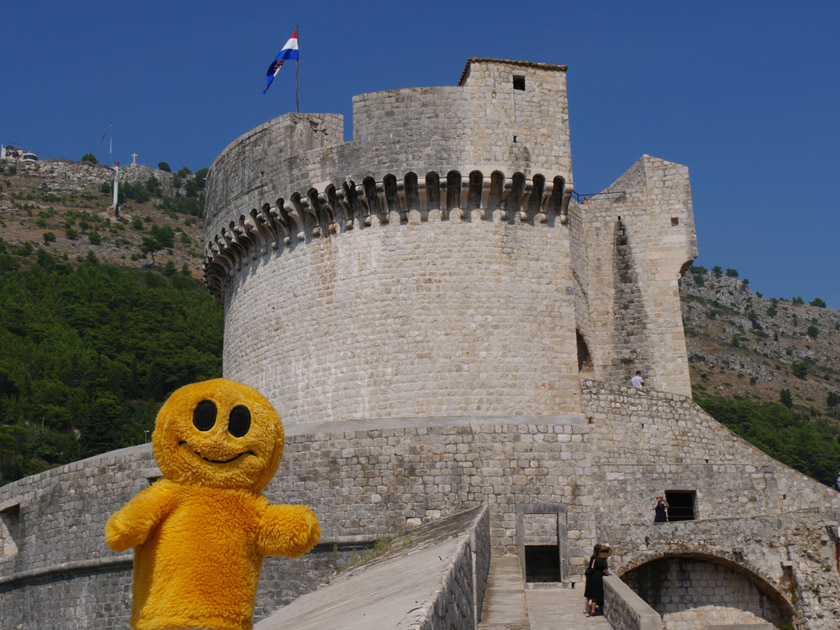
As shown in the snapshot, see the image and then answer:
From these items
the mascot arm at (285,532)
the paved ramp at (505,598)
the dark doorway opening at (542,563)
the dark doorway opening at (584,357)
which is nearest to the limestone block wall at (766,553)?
the dark doorway opening at (542,563)

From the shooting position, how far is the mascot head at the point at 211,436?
5324 millimetres

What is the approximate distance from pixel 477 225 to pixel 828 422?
192 ft

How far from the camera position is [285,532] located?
5.37 metres

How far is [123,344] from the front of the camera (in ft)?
163

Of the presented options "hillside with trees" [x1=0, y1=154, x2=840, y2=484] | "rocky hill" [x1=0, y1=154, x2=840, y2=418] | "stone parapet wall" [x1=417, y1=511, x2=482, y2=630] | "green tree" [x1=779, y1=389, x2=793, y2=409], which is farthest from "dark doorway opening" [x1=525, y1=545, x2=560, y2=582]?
"green tree" [x1=779, y1=389, x2=793, y2=409]

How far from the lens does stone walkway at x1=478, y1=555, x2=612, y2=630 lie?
7.31 m

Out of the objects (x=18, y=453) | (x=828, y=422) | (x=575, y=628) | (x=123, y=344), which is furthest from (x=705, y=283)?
(x=575, y=628)

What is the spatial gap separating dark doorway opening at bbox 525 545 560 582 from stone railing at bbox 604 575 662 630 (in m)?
1.75

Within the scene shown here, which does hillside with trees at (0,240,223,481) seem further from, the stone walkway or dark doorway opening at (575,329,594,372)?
the stone walkway

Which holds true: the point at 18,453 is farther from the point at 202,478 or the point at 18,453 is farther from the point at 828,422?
the point at 828,422

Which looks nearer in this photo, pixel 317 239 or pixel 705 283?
pixel 317 239

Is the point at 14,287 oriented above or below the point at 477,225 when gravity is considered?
above

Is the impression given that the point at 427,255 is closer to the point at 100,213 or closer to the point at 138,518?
the point at 138,518

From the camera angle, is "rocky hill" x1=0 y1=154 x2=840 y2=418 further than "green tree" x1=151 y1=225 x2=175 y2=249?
No
